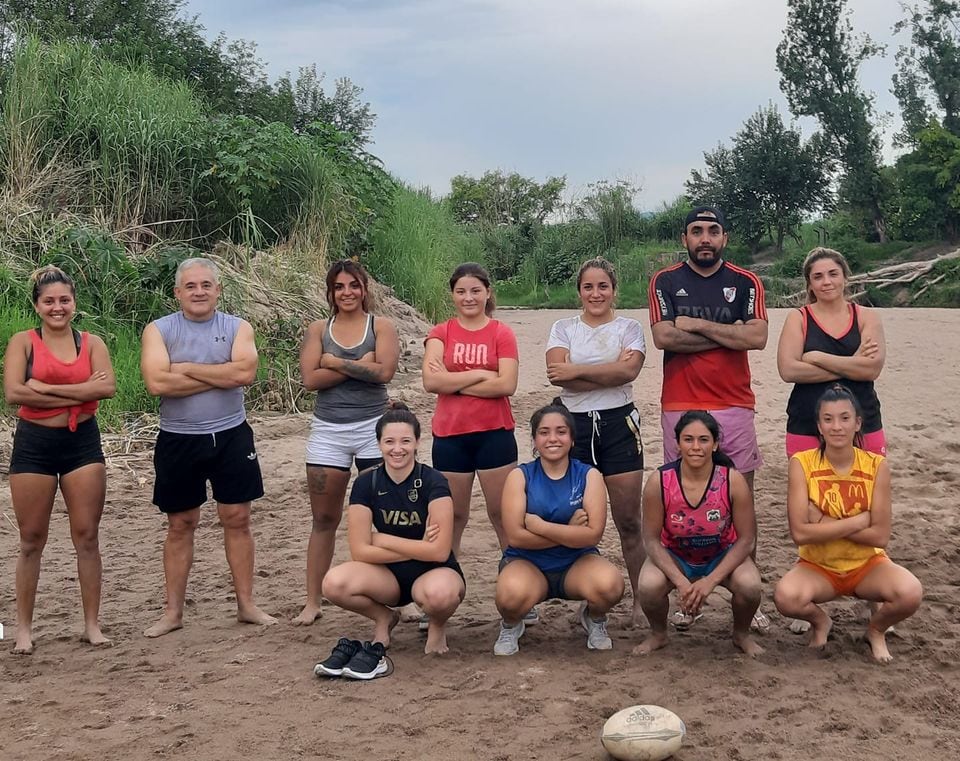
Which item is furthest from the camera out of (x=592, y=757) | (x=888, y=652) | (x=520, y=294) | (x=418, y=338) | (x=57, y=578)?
(x=520, y=294)

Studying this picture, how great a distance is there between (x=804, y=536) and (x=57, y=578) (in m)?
4.19

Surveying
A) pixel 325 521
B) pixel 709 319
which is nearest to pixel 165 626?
pixel 325 521

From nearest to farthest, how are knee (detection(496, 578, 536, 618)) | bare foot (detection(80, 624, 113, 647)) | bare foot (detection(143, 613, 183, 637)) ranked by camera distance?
knee (detection(496, 578, 536, 618)), bare foot (detection(80, 624, 113, 647)), bare foot (detection(143, 613, 183, 637))

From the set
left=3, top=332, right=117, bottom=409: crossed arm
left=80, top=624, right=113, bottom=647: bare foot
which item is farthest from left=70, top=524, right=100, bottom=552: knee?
left=3, top=332, right=117, bottom=409: crossed arm

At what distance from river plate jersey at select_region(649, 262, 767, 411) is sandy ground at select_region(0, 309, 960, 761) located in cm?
106

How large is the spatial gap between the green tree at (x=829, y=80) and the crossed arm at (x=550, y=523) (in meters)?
29.5

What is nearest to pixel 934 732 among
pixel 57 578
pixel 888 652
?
pixel 888 652

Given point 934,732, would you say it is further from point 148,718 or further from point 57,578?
point 57,578

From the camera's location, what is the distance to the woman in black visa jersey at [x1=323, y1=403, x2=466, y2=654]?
4398 mm

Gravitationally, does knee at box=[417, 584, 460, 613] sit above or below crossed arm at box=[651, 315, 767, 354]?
below

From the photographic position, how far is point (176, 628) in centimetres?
495

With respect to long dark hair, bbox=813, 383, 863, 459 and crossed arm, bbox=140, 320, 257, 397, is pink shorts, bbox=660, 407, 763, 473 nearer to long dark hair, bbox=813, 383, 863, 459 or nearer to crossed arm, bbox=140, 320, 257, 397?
long dark hair, bbox=813, 383, 863, 459

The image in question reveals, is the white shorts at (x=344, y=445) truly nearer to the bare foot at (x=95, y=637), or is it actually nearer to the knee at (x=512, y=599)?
the knee at (x=512, y=599)

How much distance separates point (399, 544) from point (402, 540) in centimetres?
2
